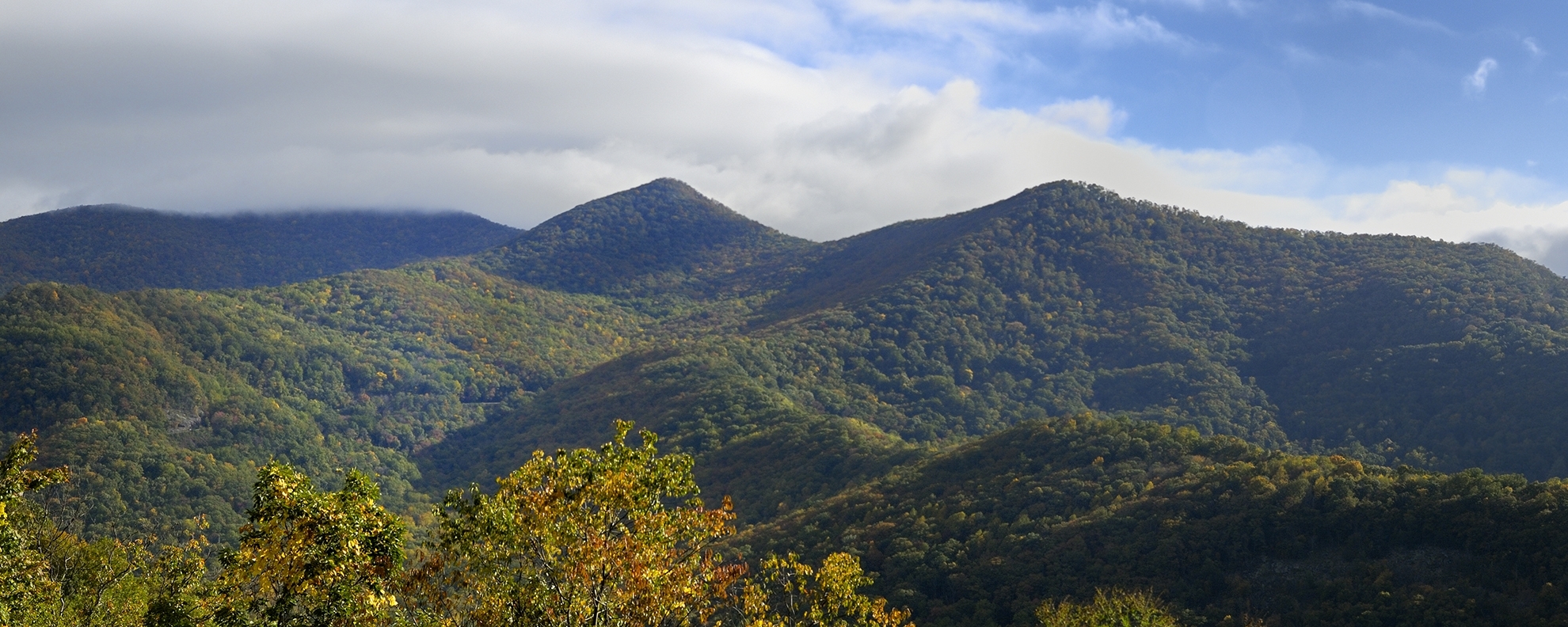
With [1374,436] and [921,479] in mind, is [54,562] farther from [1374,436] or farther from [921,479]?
[1374,436]

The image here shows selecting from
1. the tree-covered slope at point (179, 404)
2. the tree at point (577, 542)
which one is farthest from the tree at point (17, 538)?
the tree-covered slope at point (179, 404)

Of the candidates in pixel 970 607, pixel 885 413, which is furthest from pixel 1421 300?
pixel 970 607

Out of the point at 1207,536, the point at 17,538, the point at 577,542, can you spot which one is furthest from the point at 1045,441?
the point at 17,538

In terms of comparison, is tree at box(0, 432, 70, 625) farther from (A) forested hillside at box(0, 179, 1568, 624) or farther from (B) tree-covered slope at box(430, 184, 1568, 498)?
(B) tree-covered slope at box(430, 184, 1568, 498)

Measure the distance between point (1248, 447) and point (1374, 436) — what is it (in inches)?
2396

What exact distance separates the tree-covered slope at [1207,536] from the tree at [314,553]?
53718 mm

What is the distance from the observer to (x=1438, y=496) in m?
64.8

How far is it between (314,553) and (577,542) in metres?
4.77

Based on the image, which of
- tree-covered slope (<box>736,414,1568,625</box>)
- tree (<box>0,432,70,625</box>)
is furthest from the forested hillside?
tree (<box>0,432,70,625</box>)

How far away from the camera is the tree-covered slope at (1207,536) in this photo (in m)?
57.8

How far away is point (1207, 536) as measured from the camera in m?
71.3

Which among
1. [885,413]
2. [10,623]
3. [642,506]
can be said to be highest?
[642,506]

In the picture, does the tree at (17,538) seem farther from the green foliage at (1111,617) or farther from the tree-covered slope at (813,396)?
the tree-covered slope at (813,396)

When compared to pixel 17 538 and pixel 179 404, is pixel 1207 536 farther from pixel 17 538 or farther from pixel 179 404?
pixel 179 404
